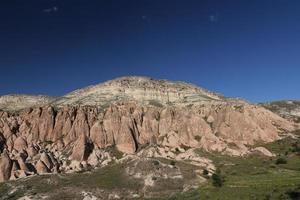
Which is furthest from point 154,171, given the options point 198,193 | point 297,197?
point 297,197

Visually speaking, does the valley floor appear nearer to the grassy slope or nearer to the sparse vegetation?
the grassy slope

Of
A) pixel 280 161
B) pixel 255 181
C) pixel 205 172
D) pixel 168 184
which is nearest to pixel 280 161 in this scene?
pixel 280 161

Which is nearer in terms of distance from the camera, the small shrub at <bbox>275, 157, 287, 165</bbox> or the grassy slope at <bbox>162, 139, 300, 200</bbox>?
the grassy slope at <bbox>162, 139, 300, 200</bbox>

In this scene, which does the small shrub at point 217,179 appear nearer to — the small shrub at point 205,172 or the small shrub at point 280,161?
the small shrub at point 205,172

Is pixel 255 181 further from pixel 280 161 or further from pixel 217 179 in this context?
pixel 280 161

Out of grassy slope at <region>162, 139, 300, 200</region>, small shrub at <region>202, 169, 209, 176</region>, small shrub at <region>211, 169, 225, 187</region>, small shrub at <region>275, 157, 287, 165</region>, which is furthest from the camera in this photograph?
small shrub at <region>275, 157, 287, 165</region>

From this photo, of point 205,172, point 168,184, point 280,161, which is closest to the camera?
point 168,184

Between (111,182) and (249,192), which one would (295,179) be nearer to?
(249,192)

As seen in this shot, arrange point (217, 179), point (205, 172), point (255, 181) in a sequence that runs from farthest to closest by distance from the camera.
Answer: point (205, 172) → point (217, 179) → point (255, 181)

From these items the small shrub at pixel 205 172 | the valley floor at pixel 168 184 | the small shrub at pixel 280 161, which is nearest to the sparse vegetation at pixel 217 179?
the valley floor at pixel 168 184

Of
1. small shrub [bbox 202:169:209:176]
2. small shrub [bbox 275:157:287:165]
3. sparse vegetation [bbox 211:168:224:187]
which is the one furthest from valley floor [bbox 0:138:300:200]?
Result: small shrub [bbox 202:169:209:176]

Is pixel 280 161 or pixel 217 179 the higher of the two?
pixel 280 161

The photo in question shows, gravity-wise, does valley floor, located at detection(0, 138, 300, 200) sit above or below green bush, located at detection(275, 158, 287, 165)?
below

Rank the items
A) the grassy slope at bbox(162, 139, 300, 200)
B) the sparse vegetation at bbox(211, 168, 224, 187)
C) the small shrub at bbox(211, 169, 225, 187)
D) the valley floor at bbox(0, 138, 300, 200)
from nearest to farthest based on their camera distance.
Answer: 1. the grassy slope at bbox(162, 139, 300, 200)
2. the valley floor at bbox(0, 138, 300, 200)
3. the small shrub at bbox(211, 169, 225, 187)
4. the sparse vegetation at bbox(211, 168, 224, 187)
